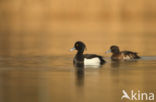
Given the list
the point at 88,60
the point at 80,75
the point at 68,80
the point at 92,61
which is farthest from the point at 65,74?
the point at 88,60

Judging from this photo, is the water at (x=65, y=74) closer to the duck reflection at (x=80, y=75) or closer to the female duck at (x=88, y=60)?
the duck reflection at (x=80, y=75)

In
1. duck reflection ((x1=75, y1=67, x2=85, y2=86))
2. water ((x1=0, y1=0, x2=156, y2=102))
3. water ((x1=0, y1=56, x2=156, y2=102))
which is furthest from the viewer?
duck reflection ((x1=75, y1=67, x2=85, y2=86))

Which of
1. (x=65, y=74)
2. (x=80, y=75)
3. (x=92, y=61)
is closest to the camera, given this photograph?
(x=80, y=75)

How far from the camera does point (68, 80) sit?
1529 centimetres

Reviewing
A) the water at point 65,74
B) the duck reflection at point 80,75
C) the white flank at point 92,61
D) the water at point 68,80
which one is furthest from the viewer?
the white flank at point 92,61

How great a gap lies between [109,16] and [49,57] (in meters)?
35.6

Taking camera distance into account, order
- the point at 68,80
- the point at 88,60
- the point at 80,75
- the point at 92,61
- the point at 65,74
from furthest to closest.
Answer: the point at 88,60 < the point at 92,61 < the point at 65,74 < the point at 80,75 < the point at 68,80

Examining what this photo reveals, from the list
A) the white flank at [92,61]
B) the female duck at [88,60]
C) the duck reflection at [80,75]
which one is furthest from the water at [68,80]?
the white flank at [92,61]

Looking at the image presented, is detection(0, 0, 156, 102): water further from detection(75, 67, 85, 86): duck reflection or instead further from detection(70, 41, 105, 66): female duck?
detection(70, 41, 105, 66): female duck

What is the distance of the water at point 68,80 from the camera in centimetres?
1299

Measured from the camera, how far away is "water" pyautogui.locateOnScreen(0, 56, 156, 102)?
13.0 meters

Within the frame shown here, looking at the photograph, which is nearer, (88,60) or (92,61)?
(92,61)

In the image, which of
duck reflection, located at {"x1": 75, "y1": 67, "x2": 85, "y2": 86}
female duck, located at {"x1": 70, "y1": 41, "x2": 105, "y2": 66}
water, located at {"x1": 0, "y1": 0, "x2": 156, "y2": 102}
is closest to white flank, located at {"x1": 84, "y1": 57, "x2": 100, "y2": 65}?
female duck, located at {"x1": 70, "y1": 41, "x2": 105, "y2": 66}

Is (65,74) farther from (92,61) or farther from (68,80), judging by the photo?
(92,61)
